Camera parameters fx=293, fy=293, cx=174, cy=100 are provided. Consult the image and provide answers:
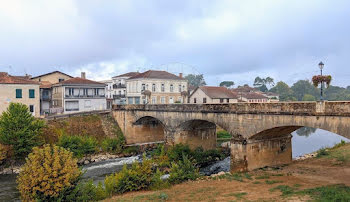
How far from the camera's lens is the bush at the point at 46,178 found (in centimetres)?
1725

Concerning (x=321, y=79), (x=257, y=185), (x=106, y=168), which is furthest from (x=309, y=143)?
(x=106, y=168)

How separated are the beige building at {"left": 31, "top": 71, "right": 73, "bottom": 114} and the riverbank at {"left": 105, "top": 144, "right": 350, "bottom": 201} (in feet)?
124

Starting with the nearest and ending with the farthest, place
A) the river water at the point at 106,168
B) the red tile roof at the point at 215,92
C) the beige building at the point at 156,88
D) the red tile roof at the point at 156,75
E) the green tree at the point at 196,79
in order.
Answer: the river water at the point at 106,168
the red tile roof at the point at 215,92
the beige building at the point at 156,88
the red tile roof at the point at 156,75
the green tree at the point at 196,79

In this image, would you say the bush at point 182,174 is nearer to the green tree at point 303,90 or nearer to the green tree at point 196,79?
the green tree at point 303,90

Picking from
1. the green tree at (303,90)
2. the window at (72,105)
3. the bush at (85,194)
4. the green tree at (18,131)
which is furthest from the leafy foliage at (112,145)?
the green tree at (303,90)

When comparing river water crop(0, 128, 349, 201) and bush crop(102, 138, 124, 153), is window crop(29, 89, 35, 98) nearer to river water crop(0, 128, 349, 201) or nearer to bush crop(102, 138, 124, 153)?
bush crop(102, 138, 124, 153)

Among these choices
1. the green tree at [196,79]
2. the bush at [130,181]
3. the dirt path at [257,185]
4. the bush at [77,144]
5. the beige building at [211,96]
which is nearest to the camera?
the dirt path at [257,185]

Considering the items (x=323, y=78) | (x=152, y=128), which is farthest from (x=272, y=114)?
(x=152, y=128)

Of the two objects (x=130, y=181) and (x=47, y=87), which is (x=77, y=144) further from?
(x=47, y=87)

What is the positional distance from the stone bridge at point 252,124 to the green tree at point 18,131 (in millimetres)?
15541

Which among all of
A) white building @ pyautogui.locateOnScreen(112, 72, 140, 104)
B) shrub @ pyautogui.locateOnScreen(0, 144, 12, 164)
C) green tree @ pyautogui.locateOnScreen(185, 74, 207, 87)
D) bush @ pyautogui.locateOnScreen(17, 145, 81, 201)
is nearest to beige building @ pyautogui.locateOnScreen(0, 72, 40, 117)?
shrub @ pyautogui.locateOnScreen(0, 144, 12, 164)

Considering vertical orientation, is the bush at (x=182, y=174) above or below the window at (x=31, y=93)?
below

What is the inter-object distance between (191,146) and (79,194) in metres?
20.8

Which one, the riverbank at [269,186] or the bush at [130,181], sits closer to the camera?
the riverbank at [269,186]
